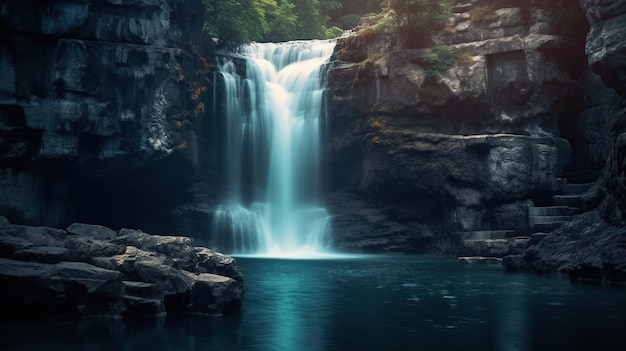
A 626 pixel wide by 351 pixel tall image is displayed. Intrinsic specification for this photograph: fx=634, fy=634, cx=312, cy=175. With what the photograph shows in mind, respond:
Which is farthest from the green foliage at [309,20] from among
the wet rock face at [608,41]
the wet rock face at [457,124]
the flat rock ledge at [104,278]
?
the flat rock ledge at [104,278]

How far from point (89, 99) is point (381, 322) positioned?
27.1 m

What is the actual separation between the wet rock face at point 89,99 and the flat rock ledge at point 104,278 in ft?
66.3

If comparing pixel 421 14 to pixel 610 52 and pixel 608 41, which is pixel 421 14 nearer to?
pixel 608 41

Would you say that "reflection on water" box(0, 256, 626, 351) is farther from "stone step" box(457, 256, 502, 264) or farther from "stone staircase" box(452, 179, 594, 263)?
→ "stone staircase" box(452, 179, 594, 263)

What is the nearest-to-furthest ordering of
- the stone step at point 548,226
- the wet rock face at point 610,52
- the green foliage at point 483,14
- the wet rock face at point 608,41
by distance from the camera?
the wet rock face at point 610,52 → the wet rock face at point 608,41 → the stone step at point 548,226 → the green foliage at point 483,14

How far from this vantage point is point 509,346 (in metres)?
11.9

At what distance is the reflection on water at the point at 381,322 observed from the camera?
1210 cm

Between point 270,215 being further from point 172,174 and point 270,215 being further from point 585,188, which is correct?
point 585,188

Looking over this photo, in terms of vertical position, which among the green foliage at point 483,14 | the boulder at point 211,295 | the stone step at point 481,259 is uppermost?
the green foliage at point 483,14

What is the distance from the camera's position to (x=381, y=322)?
14.7 m

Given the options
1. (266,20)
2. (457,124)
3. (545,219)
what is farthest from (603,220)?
(266,20)

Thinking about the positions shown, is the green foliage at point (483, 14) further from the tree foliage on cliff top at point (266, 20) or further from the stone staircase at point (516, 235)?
the tree foliage on cliff top at point (266, 20)

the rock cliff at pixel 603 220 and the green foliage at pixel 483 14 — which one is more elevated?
the green foliage at pixel 483 14

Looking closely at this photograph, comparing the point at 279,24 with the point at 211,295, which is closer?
the point at 211,295
